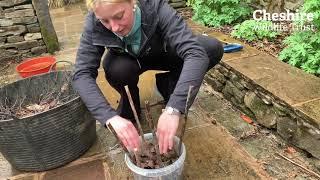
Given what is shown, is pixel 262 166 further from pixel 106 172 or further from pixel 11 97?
pixel 11 97

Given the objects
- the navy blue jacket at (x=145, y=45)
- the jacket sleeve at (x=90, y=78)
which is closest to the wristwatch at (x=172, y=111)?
the navy blue jacket at (x=145, y=45)

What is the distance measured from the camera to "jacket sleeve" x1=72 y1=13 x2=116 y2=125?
2.12 meters

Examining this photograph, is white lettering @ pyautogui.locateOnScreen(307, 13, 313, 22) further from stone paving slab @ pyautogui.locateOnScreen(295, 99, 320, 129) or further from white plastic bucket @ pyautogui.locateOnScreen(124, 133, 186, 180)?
white plastic bucket @ pyautogui.locateOnScreen(124, 133, 186, 180)

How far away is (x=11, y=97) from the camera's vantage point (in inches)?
115

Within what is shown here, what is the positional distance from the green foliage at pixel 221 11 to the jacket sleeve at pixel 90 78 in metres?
2.33

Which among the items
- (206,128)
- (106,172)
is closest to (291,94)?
(206,128)

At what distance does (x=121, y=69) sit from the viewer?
2.66 metres

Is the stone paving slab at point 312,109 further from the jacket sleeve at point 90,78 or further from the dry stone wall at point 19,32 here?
the dry stone wall at point 19,32

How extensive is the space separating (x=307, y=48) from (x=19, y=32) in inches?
141

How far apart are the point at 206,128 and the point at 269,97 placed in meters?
0.55

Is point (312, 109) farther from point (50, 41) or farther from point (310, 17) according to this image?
point (50, 41)

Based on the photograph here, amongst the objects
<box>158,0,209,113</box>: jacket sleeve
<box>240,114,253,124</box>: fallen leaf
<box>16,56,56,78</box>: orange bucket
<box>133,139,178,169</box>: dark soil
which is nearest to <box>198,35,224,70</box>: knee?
<box>158,0,209,113</box>: jacket sleeve

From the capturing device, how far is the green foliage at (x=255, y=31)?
3.84 meters

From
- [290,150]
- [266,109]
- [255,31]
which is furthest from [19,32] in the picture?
[290,150]
